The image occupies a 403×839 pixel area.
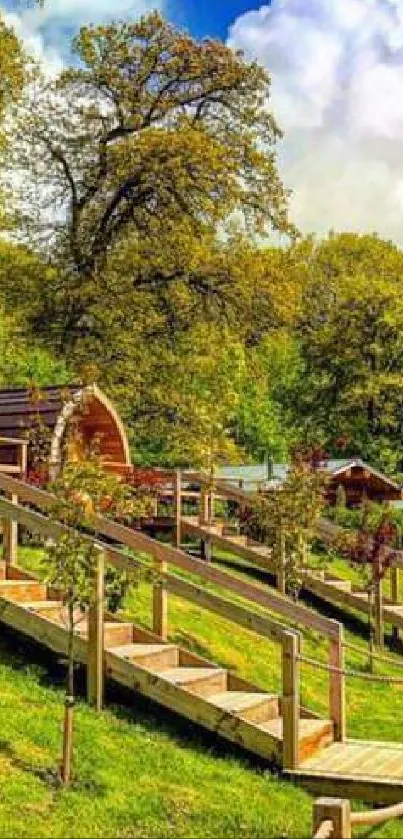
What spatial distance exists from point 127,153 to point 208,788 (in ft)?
62.5

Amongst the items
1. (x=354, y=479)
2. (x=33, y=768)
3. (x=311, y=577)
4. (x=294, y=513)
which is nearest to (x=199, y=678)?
(x=33, y=768)

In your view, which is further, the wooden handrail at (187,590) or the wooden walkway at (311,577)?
the wooden walkway at (311,577)

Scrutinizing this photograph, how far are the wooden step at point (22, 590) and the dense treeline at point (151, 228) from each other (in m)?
12.2

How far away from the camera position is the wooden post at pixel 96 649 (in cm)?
1018

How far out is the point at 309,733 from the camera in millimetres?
10078

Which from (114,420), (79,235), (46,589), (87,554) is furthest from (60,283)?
(87,554)

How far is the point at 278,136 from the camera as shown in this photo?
93.0 ft

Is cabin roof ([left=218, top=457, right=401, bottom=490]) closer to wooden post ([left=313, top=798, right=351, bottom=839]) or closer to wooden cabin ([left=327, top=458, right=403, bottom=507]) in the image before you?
wooden cabin ([left=327, top=458, right=403, bottom=507])

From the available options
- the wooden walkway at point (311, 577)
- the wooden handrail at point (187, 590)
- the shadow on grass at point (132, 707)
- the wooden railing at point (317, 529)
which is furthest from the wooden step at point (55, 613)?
the wooden walkway at point (311, 577)

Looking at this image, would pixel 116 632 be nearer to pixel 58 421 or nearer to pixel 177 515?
pixel 58 421

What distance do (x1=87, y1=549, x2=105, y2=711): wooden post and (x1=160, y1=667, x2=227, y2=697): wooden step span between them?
1.83 ft

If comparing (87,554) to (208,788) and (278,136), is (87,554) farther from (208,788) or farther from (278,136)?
(278,136)

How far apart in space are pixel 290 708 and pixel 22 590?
3333mm

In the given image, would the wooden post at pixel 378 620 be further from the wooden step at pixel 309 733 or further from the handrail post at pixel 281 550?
the wooden step at pixel 309 733
